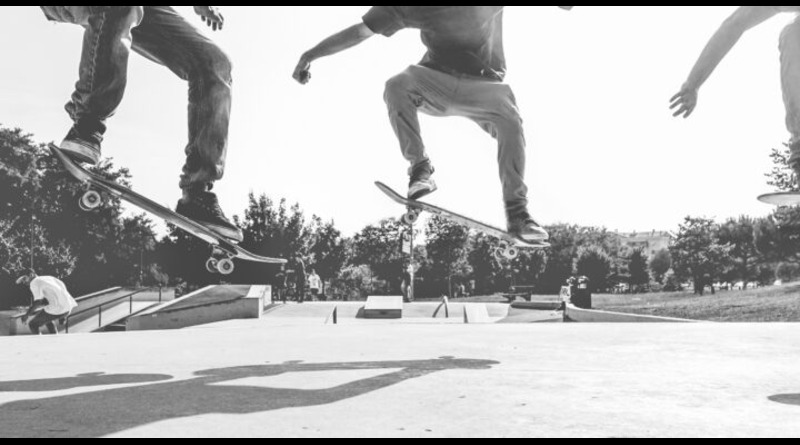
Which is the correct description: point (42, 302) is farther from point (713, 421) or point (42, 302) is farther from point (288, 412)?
point (713, 421)

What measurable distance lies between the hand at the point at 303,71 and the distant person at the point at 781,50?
359cm

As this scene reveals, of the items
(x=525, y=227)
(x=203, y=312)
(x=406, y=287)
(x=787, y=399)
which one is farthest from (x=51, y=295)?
(x=406, y=287)

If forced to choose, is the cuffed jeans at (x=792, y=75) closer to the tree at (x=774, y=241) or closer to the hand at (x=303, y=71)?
the hand at (x=303, y=71)

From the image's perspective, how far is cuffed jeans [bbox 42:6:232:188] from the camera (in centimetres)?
536

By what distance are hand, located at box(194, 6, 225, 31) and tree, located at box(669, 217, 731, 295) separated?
5930cm

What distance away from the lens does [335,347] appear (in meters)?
5.50

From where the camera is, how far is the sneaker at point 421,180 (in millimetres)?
6656

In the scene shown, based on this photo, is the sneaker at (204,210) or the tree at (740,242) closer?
the sneaker at (204,210)

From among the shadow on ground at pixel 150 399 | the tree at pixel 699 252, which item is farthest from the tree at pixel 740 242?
the shadow on ground at pixel 150 399

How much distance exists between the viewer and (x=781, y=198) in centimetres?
521

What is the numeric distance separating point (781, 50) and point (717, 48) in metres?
0.50

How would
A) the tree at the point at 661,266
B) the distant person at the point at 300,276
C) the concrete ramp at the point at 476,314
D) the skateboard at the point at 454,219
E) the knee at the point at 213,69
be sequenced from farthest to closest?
the tree at the point at 661,266 < the distant person at the point at 300,276 < the concrete ramp at the point at 476,314 < the skateboard at the point at 454,219 < the knee at the point at 213,69

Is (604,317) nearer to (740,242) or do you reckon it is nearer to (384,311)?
(384,311)
